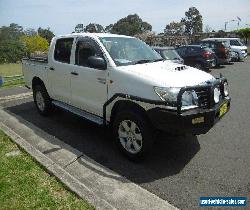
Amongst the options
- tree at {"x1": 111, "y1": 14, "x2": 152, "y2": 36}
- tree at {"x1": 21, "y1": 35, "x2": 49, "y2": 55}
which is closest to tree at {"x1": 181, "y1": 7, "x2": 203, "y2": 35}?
tree at {"x1": 111, "y1": 14, "x2": 152, "y2": 36}

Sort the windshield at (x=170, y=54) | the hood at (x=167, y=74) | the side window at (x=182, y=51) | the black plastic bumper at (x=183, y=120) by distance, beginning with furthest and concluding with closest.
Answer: the side window at (x=182, y=51) → the windshield at (x=170, y=54) → the hood at (x=167, y=74) → the black plastic bumper at (x=183, y=120)

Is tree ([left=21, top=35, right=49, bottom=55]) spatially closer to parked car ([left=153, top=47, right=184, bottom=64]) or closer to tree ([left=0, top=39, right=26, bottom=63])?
→ tree ([left=0, top=39, right=26, bottom=63])

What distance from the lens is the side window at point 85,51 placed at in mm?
5688

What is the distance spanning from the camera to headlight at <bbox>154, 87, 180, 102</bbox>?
172 inches

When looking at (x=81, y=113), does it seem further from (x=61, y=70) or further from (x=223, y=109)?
(x=223, y=109)

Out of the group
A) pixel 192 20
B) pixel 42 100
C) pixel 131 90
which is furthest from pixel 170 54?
pixel 192 20

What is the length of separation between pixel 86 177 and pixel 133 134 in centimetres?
101

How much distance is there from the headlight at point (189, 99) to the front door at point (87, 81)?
148cm

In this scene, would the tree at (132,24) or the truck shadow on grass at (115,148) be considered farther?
the tree at (132,24)

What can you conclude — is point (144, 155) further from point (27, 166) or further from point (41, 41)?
point (41, 41)

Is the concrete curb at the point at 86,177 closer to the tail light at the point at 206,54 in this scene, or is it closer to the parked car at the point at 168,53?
the parked car at the point at 168,53

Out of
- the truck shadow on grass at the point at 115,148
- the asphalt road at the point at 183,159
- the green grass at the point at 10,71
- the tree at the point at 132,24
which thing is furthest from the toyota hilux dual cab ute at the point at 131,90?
A: the tree at the point at 132,24

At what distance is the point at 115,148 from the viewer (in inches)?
222

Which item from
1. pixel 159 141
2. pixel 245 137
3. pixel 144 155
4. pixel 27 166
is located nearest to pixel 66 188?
pixel 27 166
